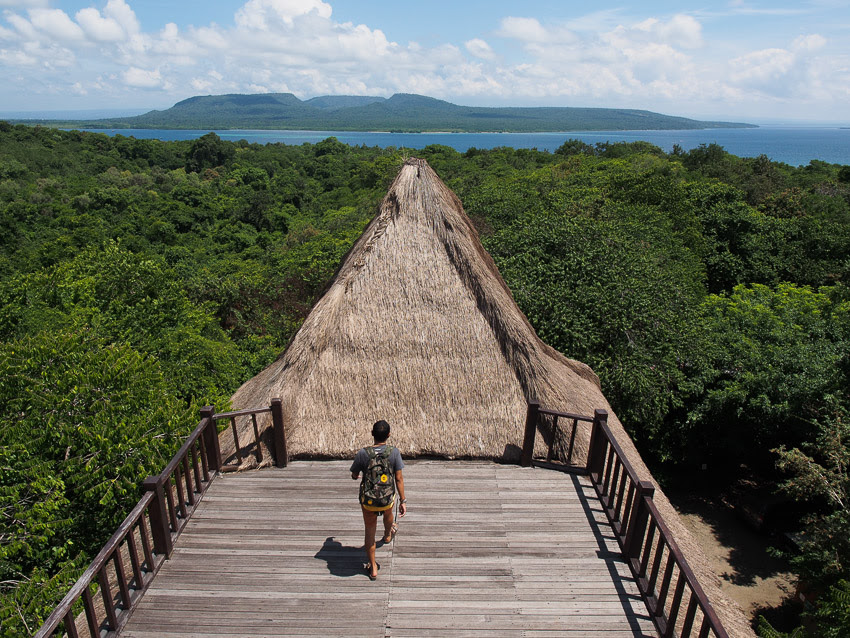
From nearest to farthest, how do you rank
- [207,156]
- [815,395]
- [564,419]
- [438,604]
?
[438,604] → [564,419] → [815,395] → [207,156]

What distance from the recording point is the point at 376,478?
16.0 feet

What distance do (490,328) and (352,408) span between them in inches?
93.1

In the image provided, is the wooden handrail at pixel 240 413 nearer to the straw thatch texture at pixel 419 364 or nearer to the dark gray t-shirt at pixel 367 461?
the straw thatch texture at pixel 419 364

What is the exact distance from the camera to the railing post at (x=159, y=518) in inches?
195

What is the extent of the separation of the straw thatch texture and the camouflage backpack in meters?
2.22

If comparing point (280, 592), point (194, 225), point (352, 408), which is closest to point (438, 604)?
point (280, 592)

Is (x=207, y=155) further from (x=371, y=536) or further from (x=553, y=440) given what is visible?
(x=371, y=536)

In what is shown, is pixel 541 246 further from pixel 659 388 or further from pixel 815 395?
pixel 815 395

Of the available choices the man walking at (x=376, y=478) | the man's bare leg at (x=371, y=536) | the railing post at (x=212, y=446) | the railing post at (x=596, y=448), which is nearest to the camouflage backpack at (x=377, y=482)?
the man walking at (x=376, y=478)

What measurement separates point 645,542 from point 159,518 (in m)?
4.73

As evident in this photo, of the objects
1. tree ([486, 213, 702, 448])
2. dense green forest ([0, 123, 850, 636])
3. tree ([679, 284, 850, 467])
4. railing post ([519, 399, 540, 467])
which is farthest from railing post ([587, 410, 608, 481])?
tree ([679, 284, 850, 467])

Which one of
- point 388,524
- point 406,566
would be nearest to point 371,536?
point 388,524

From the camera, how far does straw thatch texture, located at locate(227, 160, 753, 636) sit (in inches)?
284

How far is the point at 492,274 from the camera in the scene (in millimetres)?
8594
